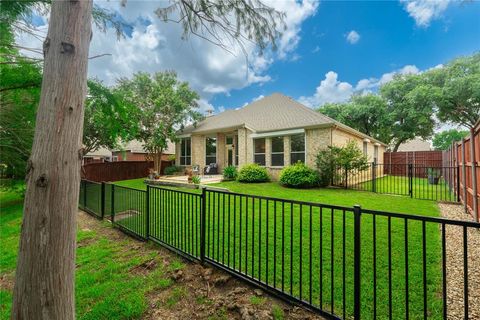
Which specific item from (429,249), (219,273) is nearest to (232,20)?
(219,273)

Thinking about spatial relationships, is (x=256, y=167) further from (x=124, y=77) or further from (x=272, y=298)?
(x=124, y=77)

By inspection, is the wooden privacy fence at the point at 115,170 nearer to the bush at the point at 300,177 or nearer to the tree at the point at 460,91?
the bush at the point at 300,177

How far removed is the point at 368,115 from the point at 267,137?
714 inches

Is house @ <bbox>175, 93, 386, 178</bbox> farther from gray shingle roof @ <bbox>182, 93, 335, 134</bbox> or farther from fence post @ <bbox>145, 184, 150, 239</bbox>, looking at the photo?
fence post @ <bbox>145, 184, 150, 239</bbox>

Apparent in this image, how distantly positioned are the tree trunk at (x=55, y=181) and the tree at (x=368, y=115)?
2788 cm

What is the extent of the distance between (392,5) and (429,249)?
7.62 m

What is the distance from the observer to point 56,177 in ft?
4.50

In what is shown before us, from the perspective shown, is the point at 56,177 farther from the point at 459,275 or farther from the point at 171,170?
the point at 171,170

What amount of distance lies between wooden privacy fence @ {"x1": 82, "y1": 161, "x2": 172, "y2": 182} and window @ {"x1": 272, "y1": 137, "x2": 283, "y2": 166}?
10.9m

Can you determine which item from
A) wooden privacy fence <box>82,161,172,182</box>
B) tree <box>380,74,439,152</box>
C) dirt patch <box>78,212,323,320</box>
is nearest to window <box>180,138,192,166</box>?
wooden privacy fence <box>82,161,172,182</box>

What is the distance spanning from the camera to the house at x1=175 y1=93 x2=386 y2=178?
464 inches

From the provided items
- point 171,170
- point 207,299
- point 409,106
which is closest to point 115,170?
point 171,170

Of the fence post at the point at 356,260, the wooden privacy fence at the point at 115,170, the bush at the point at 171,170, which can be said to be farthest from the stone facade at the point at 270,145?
the fence post at the point at 356,260

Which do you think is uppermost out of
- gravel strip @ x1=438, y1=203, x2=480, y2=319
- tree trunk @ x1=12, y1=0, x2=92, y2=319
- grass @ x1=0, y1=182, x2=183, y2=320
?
tree trunk @ x1=12, y1=0, x2=92, y2=319
